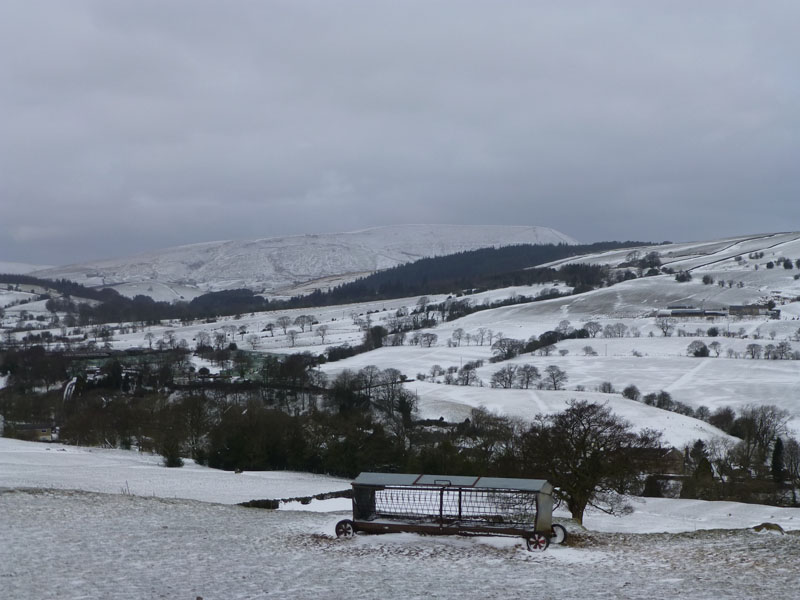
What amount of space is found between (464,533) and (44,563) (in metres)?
8.59

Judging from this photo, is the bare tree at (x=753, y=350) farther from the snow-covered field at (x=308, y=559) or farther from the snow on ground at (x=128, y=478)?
A: the snow-covered field at (x=308, y=559)

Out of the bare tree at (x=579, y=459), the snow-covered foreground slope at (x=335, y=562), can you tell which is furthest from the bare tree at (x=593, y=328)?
the snow-covered foreground slope at (x=335, y=562)

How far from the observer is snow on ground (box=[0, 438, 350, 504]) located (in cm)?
3072

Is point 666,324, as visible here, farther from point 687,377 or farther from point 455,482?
point 455,482

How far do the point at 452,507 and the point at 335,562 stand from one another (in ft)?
12.4

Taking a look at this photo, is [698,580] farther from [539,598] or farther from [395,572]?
[395,572]

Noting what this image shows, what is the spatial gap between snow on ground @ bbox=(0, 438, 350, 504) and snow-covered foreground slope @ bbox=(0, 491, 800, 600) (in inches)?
420

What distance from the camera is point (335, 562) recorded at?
14.8 metres

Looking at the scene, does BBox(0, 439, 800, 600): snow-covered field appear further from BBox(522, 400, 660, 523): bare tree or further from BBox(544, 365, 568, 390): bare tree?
BBox(544, 365, 568, 390): bare tree

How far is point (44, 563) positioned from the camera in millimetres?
13812

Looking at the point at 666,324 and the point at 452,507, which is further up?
the point at 666,324

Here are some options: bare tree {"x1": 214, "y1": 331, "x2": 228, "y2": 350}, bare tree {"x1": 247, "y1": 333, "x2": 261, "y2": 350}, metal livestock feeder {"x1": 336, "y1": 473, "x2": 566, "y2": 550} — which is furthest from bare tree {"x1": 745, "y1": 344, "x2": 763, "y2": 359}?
metal livestock feeder {"x1": 336, "y1": 473, "x2": 566, "y2": 550}

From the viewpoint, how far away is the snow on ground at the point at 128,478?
30719mm

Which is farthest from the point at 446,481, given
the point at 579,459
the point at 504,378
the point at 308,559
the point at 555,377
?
the point at 504,378
